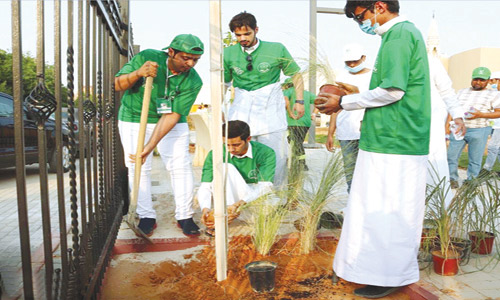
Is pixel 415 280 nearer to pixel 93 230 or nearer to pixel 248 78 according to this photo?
pixel 93 230

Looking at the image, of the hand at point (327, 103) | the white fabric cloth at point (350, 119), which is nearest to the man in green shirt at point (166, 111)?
the hand at point (327, 103)

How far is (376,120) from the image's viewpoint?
8.48ft

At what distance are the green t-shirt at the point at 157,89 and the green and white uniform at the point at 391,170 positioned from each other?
1522 mm

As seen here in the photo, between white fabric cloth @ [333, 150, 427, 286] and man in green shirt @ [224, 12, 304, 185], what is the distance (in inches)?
66.8

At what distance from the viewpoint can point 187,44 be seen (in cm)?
334

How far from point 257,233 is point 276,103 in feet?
5.49

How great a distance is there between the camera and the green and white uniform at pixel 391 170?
2490 mm

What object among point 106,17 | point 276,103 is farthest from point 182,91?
point 276,103

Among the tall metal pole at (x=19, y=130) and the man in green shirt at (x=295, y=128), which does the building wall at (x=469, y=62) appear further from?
the tall metal pole at (x=19, y=130)

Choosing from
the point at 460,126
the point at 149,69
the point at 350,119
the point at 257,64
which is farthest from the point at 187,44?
the point at 460,126

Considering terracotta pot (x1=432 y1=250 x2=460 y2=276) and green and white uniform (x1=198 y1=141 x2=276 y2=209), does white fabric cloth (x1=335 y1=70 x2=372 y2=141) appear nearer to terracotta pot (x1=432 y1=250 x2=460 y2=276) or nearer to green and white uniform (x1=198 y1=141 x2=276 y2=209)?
green and white uniform (x1=198 y1=141 x2=276 y2=209)

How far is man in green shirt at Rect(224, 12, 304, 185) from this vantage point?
4.22 metres

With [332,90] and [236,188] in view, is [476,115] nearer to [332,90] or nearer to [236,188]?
[236,188]

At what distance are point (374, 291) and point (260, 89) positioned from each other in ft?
7.77
